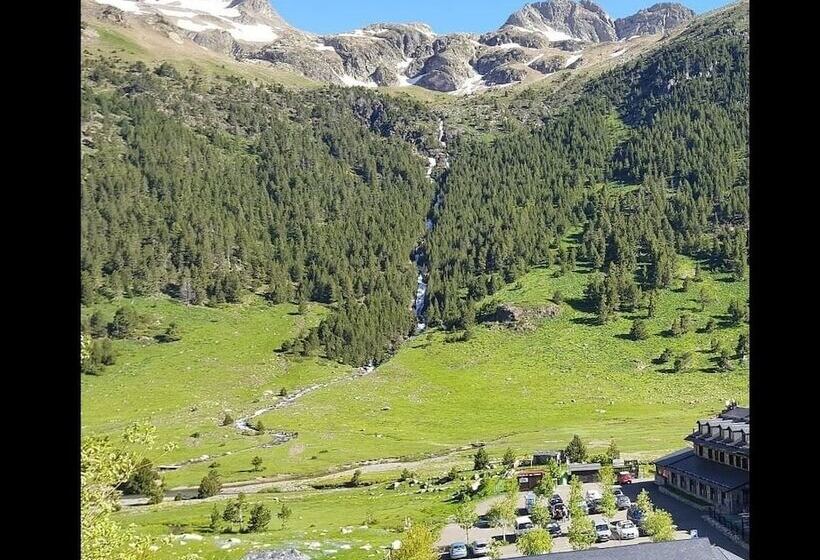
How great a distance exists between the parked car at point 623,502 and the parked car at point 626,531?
225 inches

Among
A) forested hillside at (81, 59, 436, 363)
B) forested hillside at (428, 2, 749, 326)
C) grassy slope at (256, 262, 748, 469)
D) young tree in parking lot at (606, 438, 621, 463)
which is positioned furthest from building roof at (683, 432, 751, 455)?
forested hillside at (81, 59, 436, 363)

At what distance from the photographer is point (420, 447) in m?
73.2

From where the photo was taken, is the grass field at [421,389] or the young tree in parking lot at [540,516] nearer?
the young tree in parking lot at [540,516]

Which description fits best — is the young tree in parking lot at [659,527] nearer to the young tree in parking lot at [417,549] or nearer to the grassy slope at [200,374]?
the young tree in parking lot at [417,549]

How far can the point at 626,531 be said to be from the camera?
132 ft

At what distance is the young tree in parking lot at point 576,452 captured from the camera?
61.1 m

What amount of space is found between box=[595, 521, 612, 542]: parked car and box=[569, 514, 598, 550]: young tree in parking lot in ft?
1.10

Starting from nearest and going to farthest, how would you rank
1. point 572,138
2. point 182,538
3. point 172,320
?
1. point 182,538
2. point 172,320
3. point 572,138

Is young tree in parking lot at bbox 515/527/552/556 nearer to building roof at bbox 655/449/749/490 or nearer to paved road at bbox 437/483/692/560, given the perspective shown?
paved road at bbox 437/483/692/560

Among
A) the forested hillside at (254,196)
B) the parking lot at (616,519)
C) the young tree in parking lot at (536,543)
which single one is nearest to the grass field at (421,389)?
the forested hillside at (254,196)

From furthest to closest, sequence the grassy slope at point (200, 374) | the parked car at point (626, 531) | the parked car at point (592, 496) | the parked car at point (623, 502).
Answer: the grassy slope at point (200, 374)
the parked car at point (592, 496)
the parked car at point (623, 502)
the parked car at point (626, 531)

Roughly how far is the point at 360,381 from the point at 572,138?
9514cm
